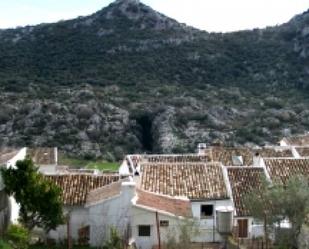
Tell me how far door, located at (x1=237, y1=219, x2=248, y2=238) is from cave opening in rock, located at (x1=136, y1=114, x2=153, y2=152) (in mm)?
44635

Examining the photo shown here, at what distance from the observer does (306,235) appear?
26.3 metres

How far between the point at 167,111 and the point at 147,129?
400 centimetres

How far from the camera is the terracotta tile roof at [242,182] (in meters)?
34.0

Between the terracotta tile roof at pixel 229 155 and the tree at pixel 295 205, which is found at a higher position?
the terracotta tile roof at pixel 229 155

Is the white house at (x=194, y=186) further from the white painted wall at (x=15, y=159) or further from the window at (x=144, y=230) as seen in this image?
the white painted wall at (x=15, y=159)

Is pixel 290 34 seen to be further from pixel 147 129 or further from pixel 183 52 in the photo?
pixel 147 129

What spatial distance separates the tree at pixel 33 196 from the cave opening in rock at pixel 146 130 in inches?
1880

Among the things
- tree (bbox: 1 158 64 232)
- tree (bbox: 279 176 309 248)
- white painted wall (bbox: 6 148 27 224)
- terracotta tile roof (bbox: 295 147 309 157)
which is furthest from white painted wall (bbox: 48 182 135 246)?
terracotta tile roof (bbox: 295 147 309 157)

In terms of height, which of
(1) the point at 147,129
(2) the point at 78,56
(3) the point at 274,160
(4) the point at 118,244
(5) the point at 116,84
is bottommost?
(4) the point at 118,244

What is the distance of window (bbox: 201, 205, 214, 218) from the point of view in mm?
34906

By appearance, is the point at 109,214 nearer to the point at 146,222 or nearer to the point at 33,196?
the point at 146,222

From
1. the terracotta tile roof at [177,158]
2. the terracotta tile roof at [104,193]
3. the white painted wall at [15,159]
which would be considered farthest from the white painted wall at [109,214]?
the terracotta tile roof at [177,158]

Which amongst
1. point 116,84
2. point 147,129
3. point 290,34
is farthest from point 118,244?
point 290,34

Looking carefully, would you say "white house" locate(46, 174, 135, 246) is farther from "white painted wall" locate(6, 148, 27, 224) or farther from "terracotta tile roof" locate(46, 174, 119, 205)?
"white painted wall" locate(6, 148, 27, 224)
